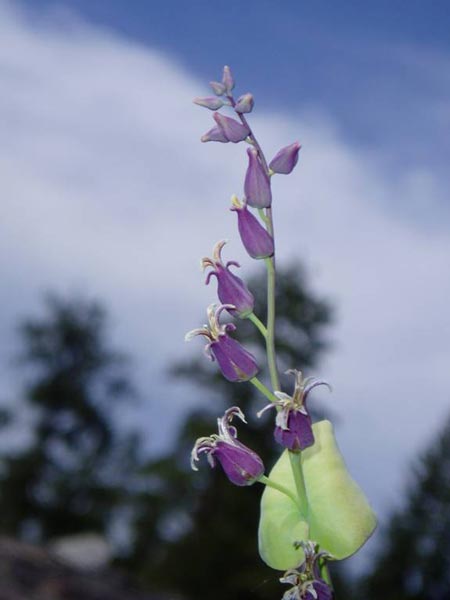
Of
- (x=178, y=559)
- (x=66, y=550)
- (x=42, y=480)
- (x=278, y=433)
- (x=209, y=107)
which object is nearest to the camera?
(x=278, y=433)

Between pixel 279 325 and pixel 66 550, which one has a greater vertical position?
pixel 279 325

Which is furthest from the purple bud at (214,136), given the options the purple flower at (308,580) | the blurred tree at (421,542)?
the blurred tree at (421,542)

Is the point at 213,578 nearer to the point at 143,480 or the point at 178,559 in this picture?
the point at 178,559

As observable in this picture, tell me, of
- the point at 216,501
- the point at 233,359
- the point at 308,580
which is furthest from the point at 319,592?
the point at 216,501

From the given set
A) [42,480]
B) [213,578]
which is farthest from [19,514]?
[213,578]

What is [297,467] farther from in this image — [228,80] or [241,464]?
[228,80]

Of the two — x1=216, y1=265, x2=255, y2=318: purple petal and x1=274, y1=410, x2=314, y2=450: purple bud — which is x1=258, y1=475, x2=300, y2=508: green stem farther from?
x1=216, y1=265, x2=255, y2=318: purple petal

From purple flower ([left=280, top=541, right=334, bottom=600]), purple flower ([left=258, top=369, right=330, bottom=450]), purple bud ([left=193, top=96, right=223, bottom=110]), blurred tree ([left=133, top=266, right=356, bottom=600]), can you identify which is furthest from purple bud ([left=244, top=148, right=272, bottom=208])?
blurred tree ([left=133, top=266, right=356, bottom=600])
